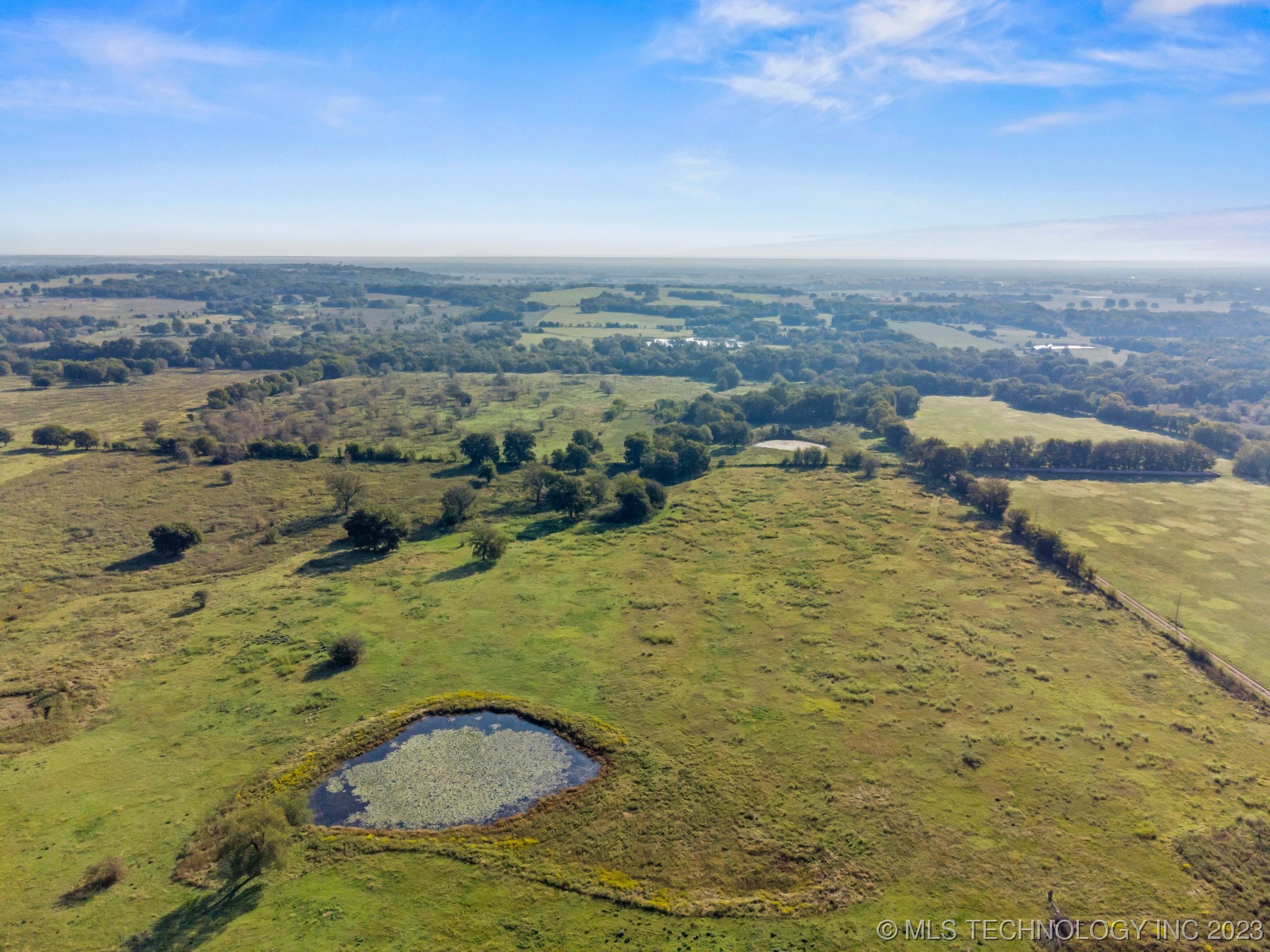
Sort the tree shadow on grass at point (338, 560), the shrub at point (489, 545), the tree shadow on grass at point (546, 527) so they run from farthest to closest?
1. the tree shadow on grass at point (546, 527)
2. the shrub at point (489, 545)
3. the tree shadow on grass at point (338, 560)

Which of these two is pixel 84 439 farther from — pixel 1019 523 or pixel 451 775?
pixel 1019 523

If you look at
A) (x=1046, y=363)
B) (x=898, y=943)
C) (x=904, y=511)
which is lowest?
(x=898, y=943)

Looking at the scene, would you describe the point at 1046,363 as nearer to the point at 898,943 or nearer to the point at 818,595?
→ the point at 818,595

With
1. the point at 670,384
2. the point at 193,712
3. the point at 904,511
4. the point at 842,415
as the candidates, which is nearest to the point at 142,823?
the point at 193,712

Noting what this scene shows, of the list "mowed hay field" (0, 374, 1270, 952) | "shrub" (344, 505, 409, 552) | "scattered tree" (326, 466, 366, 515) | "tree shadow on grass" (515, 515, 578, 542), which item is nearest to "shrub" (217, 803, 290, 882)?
"mowed hay field" (0, 374, 1270, 952)

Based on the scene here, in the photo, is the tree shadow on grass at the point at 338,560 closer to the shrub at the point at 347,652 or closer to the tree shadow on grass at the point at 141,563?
the tree shadow on grass at the point at 141,563

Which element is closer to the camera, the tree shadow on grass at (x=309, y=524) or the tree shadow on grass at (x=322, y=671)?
the tree shadow on grass at (x=322, y=671)

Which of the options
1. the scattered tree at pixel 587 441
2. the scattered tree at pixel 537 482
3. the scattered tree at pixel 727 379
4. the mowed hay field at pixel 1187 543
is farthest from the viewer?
the scattered tree at pixel 727 379

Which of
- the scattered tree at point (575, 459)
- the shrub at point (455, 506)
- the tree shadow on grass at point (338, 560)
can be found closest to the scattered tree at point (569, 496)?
the shrub at point (455, 506)
